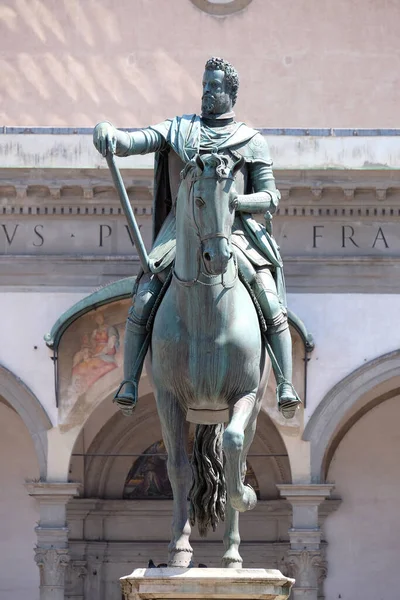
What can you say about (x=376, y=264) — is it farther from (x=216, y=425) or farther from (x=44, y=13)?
(x=216, y=425)

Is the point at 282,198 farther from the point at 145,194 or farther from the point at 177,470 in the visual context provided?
the point at 177,470

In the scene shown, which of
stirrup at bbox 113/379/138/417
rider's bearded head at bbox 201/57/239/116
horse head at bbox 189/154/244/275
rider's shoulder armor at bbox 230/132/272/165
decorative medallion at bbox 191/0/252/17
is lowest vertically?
stirrup at bbox 113/379/138/417

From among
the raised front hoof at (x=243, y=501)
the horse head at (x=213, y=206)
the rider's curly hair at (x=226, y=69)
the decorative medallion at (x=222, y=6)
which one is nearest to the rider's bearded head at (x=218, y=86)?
the rider's curly hair at (x=226, y=69)

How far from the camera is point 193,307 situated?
1148 cm

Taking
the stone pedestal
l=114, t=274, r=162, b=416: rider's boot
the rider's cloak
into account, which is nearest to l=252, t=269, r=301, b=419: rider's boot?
the rider's cloak

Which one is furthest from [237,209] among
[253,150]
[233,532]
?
[233,532]

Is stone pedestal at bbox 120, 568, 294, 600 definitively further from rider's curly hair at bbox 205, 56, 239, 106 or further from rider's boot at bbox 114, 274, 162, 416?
rider's curly hair at bbox 205, 56, 239, 106

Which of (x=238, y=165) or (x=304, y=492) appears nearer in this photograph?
(x=238, y=165)

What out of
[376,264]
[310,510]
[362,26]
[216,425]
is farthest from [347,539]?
[216,425]

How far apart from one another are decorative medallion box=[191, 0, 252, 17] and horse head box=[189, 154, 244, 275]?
18.3 m

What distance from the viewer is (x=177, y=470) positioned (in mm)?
11836

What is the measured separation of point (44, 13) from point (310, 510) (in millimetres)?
8711

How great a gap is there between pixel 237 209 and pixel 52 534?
43.2 feet

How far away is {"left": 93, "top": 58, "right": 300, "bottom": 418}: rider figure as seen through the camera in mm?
11945
